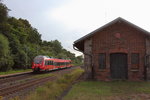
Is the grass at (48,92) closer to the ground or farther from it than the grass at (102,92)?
closer to the ground

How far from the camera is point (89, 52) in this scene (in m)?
15.0

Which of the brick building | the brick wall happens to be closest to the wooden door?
the brick building

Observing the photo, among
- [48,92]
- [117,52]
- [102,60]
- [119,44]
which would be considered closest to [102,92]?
[48,92]

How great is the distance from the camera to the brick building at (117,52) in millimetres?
14406

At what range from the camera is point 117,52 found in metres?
14.6

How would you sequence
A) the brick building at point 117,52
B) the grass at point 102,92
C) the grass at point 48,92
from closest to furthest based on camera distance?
the grass at point 102,92 < the grass at point 48,92 < the brick building at point 117,52

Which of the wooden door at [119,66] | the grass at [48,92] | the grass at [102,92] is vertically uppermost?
the wooden door at [119,66]

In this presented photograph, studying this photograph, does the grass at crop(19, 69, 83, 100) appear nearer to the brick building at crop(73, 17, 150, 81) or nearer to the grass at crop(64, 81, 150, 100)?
the grass at crop(64, 81, 150, 100)

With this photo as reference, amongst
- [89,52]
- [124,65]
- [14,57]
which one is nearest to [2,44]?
[14,57]

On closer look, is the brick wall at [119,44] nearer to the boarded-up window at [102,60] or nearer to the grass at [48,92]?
the boarded-up window at [102,60]

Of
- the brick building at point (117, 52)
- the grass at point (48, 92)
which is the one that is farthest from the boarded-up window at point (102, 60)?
the grass at point (48, 92)

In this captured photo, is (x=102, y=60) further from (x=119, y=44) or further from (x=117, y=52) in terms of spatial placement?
(x=119, y=44)

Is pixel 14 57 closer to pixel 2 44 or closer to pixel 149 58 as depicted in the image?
pixel 2 44

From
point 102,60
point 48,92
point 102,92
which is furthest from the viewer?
point 102,60
